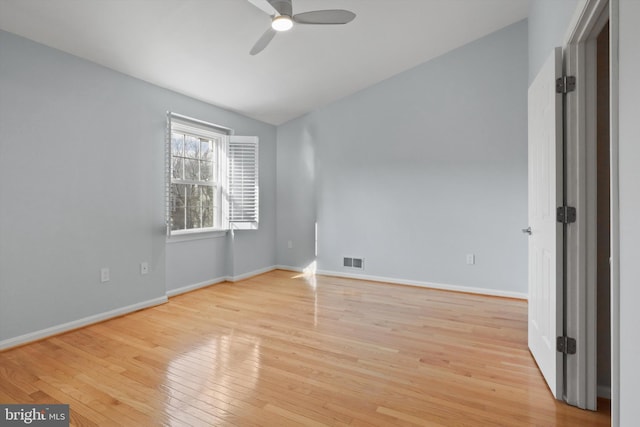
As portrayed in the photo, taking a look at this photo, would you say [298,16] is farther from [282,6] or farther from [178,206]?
[178,206]

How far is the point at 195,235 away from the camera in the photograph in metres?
4.25

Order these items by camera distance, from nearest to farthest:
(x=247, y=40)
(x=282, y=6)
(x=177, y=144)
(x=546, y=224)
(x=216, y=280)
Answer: (x=546, y=224) → (x=282, y=6) → (x=247, y=40) → (x=177, y=144) → (x=216, y=280)

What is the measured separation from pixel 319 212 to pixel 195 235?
1.87 metres

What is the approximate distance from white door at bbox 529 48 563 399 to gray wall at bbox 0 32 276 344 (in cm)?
359

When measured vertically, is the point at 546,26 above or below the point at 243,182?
above

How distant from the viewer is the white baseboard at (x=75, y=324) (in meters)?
2.59

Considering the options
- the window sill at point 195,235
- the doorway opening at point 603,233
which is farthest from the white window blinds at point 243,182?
the doorway opening at point 603,233

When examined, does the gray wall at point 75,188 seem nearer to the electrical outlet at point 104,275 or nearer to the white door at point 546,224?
the electrical outlet at point 104,275

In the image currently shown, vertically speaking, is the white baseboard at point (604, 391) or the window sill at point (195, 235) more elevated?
the window sill at point (195, 235)

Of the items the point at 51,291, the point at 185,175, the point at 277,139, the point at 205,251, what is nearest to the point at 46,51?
the point at 185,175

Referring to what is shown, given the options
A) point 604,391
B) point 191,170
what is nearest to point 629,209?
point 604,391

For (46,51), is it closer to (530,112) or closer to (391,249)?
(530,112)

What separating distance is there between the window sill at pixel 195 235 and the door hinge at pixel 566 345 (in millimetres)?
3713

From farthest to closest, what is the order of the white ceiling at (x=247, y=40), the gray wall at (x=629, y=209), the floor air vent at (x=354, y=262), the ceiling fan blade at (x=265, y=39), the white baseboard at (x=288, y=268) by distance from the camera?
1. the white baseboard at (x=288, y=268)
2. the floor air vent at (x=354, y=262)
3. the ceiling fan blade at (x=265, y=39)
4. the white ceiling at (x=247, y=40)
5. the gray wall at (x=629, y=209)
